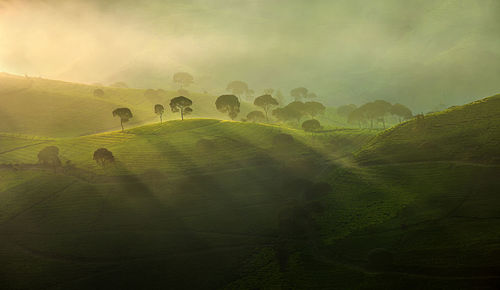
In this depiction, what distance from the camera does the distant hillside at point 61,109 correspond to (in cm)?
14162

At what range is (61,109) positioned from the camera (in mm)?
161500

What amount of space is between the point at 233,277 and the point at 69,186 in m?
54.2

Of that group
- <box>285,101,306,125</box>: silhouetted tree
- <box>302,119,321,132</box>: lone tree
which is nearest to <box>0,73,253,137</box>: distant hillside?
<box>285,101,306,125</box>: silhouetted tree

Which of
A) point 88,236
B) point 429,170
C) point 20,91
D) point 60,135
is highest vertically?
point 20,91

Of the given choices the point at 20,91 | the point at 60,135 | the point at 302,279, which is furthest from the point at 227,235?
the point at 20,91

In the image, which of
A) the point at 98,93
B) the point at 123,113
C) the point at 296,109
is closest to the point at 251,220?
the point at 123,113

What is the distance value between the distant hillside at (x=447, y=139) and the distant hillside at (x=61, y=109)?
11822 cm

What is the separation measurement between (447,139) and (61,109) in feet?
609

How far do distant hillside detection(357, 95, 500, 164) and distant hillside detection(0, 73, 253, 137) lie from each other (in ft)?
388

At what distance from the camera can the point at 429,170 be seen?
2509 inches

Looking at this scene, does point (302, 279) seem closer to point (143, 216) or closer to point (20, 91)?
point (143, 216)

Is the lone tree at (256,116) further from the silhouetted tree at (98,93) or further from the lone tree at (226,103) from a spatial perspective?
the silhouetted tree at (98,93)

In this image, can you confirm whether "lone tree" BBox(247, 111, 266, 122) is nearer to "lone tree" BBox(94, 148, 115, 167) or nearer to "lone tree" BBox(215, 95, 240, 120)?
"lone tree" BBox(215, 95, 240, 120)

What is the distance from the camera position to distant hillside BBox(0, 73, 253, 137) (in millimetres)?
141625
